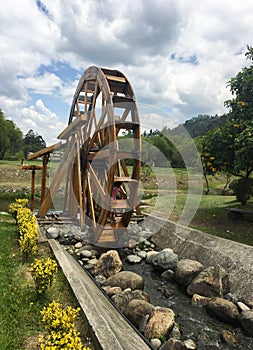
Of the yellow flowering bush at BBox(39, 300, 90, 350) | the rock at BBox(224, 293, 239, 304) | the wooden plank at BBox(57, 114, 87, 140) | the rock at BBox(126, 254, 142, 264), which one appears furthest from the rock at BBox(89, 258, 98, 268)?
the wooden plank at BBox(57, 114, 87, 140)

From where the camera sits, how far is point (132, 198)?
759cm

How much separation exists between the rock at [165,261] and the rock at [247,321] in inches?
82.9

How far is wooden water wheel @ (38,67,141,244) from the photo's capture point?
7.37 m

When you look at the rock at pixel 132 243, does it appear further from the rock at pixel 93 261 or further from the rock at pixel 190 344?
the rock at pixel 190 344

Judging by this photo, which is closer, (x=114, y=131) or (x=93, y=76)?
(x=114, y=131)

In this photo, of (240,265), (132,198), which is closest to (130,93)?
(132,198)

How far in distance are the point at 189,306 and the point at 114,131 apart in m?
4.21

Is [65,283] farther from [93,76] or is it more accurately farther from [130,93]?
[93,76]

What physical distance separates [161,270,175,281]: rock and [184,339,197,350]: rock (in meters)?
2.10

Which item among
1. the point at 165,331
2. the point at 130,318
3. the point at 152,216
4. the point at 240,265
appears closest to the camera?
the point at 165,331

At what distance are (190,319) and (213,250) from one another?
1929mm

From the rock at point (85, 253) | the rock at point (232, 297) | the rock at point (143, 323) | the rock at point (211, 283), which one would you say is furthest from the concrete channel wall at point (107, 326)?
the rock at point (85, 253)

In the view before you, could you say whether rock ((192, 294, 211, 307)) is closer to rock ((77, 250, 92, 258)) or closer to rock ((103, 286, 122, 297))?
rock ((103, 286, 122, 297))

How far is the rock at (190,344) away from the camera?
3678mm
